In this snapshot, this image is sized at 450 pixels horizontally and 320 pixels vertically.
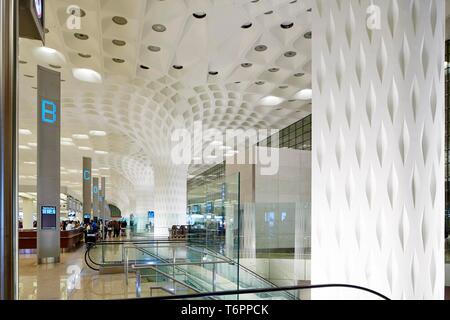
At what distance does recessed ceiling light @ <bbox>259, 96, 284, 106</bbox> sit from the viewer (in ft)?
67.6

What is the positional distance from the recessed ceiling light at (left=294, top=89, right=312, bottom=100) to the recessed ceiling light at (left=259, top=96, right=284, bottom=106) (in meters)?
0.97

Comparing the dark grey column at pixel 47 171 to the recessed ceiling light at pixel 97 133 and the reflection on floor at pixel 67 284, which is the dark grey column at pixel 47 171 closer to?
the reflection on floor at pixel 67 284

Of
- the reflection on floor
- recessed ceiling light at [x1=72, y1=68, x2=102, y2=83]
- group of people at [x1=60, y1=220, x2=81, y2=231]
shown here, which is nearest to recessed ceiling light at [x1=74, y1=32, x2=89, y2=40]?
recessed ceiling light at [x1=72, y1=68, x2=102, y2=83]

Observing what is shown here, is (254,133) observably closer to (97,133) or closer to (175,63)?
(97,133)

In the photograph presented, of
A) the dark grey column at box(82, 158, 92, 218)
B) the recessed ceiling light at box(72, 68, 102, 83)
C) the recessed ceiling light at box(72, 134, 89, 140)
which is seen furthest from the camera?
the recessed ceiling light at box(72, 134, 89, 140)

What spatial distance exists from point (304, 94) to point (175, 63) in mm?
7827

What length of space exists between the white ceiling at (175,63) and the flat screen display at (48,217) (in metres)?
5.69

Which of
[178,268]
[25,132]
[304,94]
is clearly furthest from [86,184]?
[178,268]

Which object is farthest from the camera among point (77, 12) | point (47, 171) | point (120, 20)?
point (47, 171)

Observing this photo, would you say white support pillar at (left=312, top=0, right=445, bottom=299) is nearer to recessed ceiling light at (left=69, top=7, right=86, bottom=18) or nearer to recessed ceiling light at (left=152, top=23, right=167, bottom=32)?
recessed ceiling light at (left=152, top=23, right=167, bottom=32)

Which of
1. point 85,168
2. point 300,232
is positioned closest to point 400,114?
point 300,232

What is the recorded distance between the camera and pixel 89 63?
1484 centimetres

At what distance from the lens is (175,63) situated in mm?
14977
